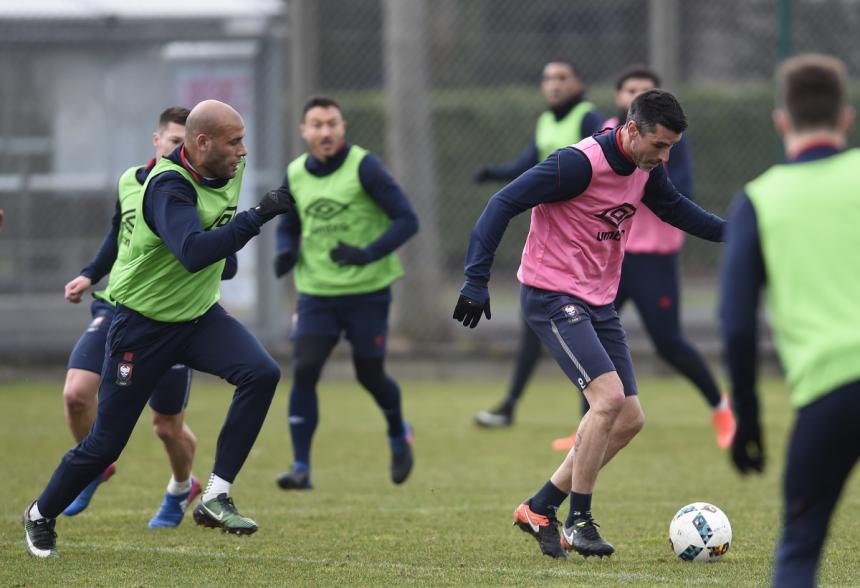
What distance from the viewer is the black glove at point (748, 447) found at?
3986 mm

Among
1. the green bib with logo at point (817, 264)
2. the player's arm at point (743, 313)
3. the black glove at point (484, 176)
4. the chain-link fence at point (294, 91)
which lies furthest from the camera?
the chain-link fence at point (294, 91)

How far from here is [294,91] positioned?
1356 cm

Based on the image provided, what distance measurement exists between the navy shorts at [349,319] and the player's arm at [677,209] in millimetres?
2503

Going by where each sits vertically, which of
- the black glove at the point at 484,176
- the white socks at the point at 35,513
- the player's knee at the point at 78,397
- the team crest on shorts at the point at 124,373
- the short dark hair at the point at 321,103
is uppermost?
the short dark hair at the point at 321,103

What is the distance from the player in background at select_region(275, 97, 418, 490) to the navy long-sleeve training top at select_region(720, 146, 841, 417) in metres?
4.04

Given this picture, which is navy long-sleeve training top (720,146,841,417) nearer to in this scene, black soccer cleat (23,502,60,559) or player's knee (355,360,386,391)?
black soccer cleat (23,502,60,559)

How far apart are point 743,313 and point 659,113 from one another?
6.01 feet

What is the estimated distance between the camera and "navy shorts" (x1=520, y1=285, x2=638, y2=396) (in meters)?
5.71

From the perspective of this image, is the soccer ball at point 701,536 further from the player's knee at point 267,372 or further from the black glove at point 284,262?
the black glove at point 284,262

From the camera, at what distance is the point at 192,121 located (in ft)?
18.2

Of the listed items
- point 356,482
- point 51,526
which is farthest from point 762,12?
point 51,526

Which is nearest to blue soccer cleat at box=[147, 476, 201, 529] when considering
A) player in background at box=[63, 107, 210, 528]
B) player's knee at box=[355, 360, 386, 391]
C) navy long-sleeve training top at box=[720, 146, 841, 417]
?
player in background at box=[63, 107, 210, 528]

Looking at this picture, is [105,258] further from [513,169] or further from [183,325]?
[513,169]

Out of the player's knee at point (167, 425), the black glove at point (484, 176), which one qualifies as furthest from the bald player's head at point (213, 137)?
the black glove at point (484, 176)
